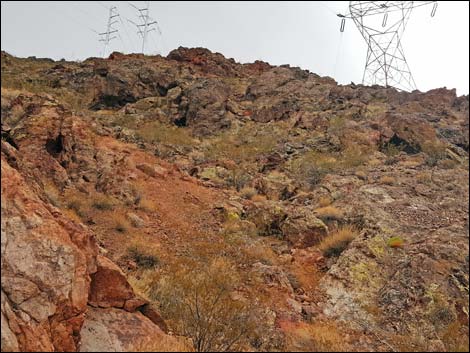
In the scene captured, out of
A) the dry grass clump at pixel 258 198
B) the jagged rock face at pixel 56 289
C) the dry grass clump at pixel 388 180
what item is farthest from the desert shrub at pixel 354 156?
the jagged rock face at pixel 56 289

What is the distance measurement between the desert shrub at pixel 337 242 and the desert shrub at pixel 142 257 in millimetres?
4010

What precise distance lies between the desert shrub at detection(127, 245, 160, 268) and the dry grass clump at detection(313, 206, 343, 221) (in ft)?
16.3

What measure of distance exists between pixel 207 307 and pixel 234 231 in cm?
507

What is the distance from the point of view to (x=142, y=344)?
483cm

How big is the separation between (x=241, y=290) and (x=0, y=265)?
15.2 feet

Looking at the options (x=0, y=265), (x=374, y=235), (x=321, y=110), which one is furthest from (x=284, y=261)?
(x=321, y=110)

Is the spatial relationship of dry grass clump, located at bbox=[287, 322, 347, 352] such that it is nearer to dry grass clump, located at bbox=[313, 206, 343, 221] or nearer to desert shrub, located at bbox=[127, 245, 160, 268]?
desert shrub, located at bbox=[127, 245, 160, 268]

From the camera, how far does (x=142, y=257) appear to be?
29.7 feet

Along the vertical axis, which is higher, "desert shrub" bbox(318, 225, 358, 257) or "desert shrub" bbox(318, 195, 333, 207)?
"desert shrub" bbox(318, 195, 333, 207)

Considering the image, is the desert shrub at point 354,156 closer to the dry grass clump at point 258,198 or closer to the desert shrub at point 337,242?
the dry grass clump at point 258,198

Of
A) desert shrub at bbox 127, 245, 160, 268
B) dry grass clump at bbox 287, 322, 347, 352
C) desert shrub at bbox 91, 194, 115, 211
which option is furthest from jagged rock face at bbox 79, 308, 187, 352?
desert shrub at bbox 91, 194, 115, 211

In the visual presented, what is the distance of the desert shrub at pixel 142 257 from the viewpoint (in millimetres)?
8945

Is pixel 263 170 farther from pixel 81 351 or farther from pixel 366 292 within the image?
pixel 81 351

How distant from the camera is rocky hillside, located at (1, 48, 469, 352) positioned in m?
5.01
